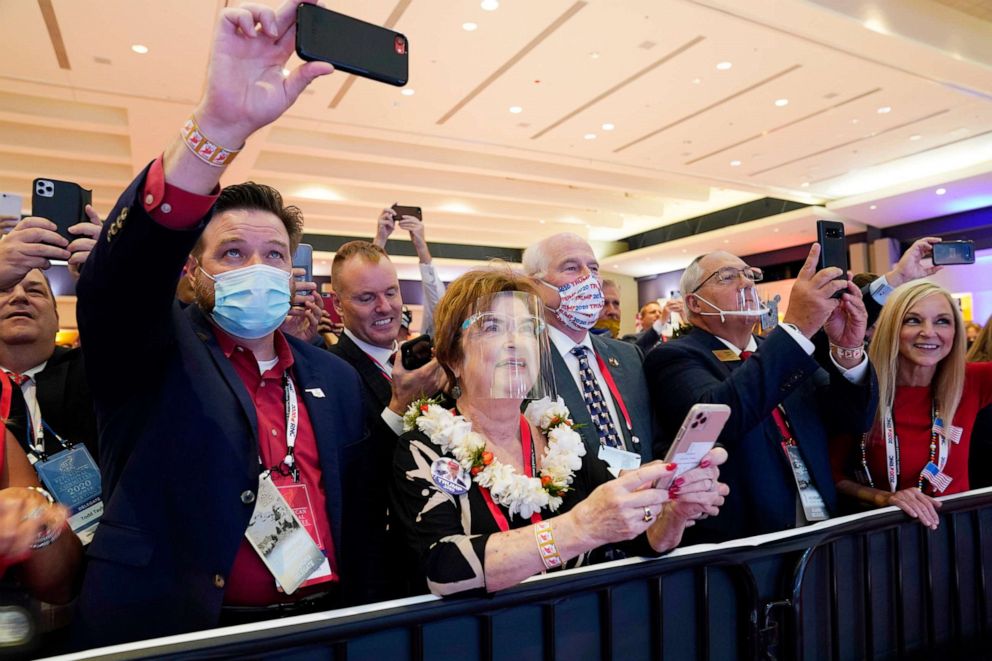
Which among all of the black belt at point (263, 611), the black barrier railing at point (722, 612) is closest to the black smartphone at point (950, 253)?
the black barrier railing at point (722, 612)

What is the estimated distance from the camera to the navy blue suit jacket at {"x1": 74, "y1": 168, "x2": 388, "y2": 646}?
105 centimetres

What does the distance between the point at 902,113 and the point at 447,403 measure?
9078mm

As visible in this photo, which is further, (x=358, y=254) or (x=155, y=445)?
(x=358, y=254)

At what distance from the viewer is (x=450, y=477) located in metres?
1.34

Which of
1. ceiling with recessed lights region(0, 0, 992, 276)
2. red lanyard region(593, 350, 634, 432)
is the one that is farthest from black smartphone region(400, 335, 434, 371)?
ceiling with recessed lights region(0, 0, 992, 276)

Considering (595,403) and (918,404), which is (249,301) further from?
(918,404)

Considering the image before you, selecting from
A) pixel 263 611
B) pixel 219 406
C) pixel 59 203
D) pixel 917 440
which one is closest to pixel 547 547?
pixel 263 611

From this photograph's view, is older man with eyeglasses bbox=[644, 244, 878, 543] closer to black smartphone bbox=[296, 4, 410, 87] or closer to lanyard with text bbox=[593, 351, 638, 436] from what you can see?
lanyard with text bbox=[593, 351, 638, 436]

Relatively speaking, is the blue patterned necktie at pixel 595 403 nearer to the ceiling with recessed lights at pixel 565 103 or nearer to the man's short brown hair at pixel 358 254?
the man's short brown hair at pixel 358 254

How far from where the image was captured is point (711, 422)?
3.79ft

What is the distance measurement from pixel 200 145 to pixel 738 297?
1.86 metres

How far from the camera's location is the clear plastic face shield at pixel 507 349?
1432 mm

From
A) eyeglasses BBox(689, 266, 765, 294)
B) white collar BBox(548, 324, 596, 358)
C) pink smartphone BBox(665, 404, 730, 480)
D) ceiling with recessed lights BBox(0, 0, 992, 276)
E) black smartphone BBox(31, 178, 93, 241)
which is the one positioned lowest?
pink smartphone BBox(665, 404, 730, 480)

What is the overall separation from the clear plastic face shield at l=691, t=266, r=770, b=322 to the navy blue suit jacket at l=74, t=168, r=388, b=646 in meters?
1.56
